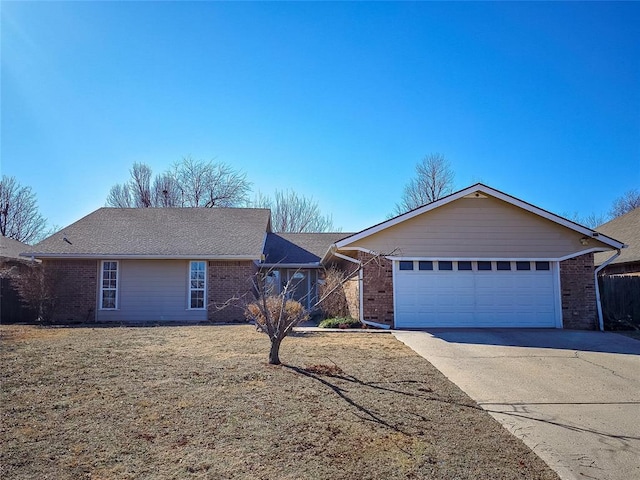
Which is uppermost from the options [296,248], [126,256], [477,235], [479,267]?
[296,248]

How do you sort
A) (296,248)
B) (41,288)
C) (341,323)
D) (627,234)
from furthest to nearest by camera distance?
(296,248)
(627,234)
(41,288)
(341,323)

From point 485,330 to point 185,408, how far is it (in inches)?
391

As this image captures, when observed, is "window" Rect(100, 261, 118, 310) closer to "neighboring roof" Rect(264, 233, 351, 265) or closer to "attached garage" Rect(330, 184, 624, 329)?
"neighboring roof" Rect(264, 233, 351, 265)

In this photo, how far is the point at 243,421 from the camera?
4887mm

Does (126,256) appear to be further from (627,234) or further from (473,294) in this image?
(627,234)

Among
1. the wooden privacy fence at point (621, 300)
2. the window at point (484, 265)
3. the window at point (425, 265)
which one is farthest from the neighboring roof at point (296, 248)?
the wooden privacy fence at point (621, 300)

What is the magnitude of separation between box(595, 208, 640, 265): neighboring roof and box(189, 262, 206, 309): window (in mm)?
15988

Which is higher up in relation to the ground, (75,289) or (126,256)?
(126,256)

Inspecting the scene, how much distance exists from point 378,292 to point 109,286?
33.6 feet

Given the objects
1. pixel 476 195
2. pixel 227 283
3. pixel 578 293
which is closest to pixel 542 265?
pixel 578 293

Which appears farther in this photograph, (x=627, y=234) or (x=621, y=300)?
(x=627, y=234)

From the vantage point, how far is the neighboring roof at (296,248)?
1956 centimetres

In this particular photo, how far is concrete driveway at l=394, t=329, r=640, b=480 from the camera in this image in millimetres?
4277

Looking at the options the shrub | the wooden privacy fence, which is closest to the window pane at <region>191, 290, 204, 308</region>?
the shrub
